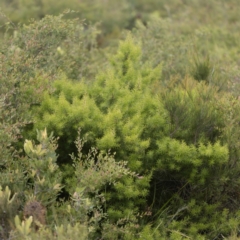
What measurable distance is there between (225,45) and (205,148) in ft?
26.0

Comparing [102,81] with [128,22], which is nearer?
[102,81]

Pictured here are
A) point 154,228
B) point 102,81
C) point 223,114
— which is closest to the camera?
point 154,228

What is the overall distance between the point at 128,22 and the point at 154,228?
49.8 ft

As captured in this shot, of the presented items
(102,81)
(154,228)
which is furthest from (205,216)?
(102,81)

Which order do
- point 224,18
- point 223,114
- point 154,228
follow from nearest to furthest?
point 154,228 → point 223,114 → point 224,18

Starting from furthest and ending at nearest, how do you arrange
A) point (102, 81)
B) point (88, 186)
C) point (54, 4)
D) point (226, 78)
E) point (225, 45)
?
1. point (54, 4)
2. point (225, 45)
3. point (226, 78)
4. point (102, 81)
5. point (88, 186)

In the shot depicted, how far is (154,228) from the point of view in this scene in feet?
16.3

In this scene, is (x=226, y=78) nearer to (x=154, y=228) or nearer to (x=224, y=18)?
(x=154, y=228)

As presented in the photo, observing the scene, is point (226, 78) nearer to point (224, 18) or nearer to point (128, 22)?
point (224, 18)

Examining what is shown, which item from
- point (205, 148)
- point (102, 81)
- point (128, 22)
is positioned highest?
point (102, 81)

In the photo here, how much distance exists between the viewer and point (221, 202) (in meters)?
5.39

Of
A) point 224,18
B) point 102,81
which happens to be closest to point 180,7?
point 224,18

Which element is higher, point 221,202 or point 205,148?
point 205,148

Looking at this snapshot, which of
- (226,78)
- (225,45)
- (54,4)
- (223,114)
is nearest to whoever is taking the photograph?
(223,114)
